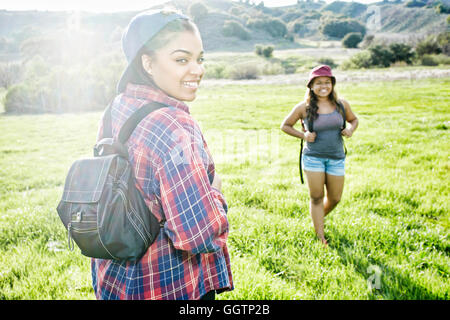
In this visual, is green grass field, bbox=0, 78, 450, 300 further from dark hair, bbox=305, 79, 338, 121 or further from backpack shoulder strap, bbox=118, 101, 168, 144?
backpack shoulder strap, bbox=118, 101, 168, 144

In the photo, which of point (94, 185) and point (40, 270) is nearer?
point (94, 185)

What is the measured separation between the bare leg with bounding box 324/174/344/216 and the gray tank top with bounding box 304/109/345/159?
0.27m

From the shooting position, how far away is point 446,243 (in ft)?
11.0

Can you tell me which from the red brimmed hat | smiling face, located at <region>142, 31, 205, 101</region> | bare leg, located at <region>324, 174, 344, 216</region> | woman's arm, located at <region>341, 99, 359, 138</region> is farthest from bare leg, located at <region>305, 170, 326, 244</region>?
smiling face, located at <region>142, 31, 205, 101</region>

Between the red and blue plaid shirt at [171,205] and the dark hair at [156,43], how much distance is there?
7 centimetres

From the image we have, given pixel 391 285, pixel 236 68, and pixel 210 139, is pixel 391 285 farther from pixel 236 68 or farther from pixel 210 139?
pixel 236 68

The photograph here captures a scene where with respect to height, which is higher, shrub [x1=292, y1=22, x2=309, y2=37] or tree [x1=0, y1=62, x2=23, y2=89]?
shrub [x1=292, y1=22, x2=309, y2=37]

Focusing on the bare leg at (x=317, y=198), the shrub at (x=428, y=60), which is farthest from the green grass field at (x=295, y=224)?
the shrub at (x=428, y=60)

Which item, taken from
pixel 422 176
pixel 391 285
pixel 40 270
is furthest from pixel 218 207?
pixel 422 176

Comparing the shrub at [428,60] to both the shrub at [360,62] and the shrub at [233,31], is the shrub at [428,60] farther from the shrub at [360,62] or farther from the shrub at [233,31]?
the shrub at [233,31]

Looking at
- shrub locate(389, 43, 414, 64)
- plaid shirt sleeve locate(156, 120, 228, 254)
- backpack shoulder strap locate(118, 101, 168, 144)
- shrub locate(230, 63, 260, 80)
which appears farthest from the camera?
shrub locate(230, 63, 260, 80)

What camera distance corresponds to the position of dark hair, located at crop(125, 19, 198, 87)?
52.9 inches
